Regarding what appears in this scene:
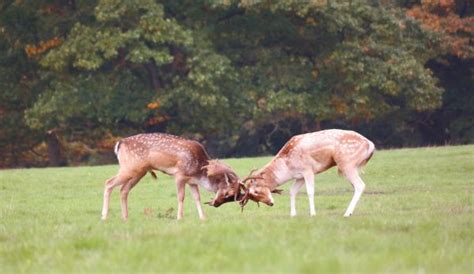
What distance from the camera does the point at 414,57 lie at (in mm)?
38062

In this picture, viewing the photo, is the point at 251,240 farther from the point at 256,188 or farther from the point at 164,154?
the point at 164,154

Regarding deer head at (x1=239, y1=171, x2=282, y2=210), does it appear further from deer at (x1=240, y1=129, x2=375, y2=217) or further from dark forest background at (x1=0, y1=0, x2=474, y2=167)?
dark forest background at (x1=0, y1=0, x2=474, y2=167)

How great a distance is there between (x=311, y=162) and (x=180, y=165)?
1.98 meters

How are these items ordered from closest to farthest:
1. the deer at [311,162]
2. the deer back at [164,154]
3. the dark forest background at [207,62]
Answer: the deer at [311,162], the deer back at [164,154], the dark forest background at [207,62]

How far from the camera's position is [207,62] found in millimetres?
33938

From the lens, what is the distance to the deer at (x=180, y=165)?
621 inches

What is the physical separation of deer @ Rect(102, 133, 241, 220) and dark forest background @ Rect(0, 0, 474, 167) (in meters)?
17.1

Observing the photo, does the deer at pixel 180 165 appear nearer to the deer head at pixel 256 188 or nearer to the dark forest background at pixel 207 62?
the deer head at pixel 256 188

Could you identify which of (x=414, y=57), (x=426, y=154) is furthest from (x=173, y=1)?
(x=426, y=154)

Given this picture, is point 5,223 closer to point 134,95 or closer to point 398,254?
point 398,254

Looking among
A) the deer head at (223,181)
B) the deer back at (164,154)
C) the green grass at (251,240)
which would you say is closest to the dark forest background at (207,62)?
the green grass at (251,240)

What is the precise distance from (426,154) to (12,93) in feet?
53.1

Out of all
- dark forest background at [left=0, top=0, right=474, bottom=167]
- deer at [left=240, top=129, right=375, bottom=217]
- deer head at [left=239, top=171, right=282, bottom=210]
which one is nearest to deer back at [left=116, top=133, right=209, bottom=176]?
deer head at [left=239, top=171, right=282, bottom=210]

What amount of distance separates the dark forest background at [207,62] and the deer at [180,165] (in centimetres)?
1709
